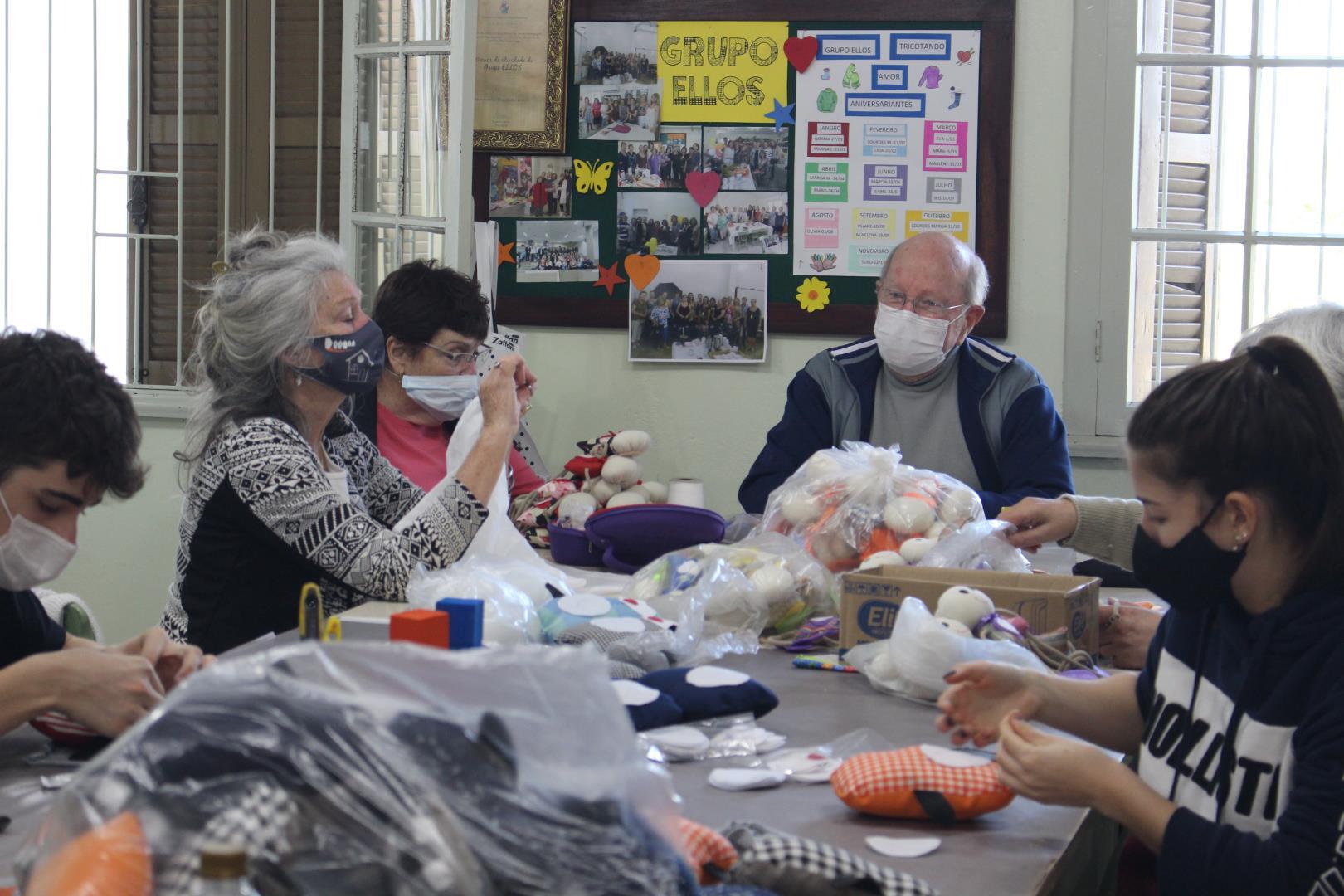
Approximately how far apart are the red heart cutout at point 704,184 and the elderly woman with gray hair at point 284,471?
4.94ft

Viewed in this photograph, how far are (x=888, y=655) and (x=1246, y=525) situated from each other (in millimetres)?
529

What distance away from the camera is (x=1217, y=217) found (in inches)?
138

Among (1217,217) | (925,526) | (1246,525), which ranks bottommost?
(925,526)

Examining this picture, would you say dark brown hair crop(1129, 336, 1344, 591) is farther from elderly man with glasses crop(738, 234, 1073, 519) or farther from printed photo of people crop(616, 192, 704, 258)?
printed photo of people crop(616, 192, 704, 258)

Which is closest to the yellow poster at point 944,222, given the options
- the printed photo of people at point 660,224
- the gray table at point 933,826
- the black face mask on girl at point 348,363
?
the printed photo of people at point 660,224

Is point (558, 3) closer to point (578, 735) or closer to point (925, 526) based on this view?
point (925, 526)

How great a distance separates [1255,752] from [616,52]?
2957 mm

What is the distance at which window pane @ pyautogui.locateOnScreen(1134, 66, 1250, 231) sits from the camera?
138 inches

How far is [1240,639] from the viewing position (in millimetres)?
1201

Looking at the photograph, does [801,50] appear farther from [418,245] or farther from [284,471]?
[284,471]

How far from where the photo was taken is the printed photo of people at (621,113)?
12.0ft

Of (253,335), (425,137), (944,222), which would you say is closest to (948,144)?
(944,222)

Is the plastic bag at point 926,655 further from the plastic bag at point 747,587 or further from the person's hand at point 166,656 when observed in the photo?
the person's hand at point 166,656

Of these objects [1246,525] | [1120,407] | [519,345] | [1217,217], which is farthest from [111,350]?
[1246,525]
